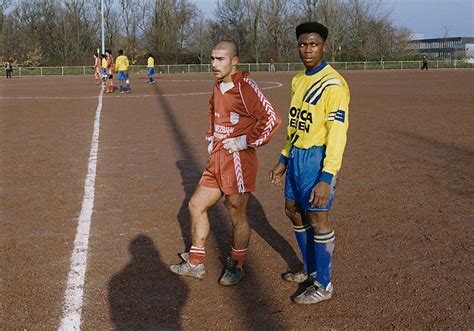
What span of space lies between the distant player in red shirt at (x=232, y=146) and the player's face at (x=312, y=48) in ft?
1.97

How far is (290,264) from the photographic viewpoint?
5.38m

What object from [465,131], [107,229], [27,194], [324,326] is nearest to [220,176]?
[324,326]

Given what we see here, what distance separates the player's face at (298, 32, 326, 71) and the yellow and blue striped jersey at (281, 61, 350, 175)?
2.6 inches

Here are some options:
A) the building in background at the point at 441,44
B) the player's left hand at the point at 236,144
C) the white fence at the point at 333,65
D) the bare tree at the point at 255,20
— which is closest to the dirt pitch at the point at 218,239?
the player's left hand at the point at 236,144

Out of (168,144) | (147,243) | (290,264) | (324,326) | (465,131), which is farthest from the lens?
(465,131)

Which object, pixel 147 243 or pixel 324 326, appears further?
pixel 147 243

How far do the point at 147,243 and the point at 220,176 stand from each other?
4.78ft

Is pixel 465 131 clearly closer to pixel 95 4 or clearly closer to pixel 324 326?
pixel 324 326

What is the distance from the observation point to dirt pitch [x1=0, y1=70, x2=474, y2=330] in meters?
4.32

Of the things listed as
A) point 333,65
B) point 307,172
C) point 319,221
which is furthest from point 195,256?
point 333,65

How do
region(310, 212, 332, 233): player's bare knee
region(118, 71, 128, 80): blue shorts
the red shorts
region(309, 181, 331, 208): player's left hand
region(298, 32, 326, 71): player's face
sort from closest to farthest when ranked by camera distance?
region(309, 181, 331, 208): player's left hand → region(298, 32, 326, 71): player's face → region(310, 212, 332, 233): player's bare knee → the red shorts → region(118, 71, 128, 80): blue shorts

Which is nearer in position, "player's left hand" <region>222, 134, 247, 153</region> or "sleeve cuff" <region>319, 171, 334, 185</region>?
"sleeve cuff" <region>319, 171, 334, 185</region>

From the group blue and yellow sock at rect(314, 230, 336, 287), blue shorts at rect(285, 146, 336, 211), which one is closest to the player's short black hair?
blue shorts at rect(285, 146, 336, 211)

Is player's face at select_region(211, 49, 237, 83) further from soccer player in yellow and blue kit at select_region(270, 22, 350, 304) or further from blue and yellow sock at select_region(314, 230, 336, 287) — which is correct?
blue and yellow sock at select_region(314, 230, 336, 287)
